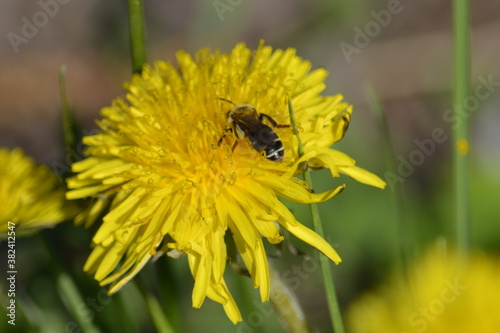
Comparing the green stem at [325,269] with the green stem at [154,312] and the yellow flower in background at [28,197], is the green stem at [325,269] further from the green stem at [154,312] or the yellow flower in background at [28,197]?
the yellow flower in background at [28,197]

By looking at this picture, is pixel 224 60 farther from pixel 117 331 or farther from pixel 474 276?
pixel 117 331

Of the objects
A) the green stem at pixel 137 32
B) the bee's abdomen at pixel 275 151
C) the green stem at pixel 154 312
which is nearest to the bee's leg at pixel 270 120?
the bee's abdomen at pixel 275 151

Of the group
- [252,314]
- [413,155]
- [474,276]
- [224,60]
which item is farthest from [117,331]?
[413,155]

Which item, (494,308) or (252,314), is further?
(252,314)

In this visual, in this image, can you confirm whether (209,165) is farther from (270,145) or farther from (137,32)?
(137,32)

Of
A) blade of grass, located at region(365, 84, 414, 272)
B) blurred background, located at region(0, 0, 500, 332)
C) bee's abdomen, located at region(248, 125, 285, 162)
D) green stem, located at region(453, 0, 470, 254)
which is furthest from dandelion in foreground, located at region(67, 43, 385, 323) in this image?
blurred background, located at region(0, 0, 500, 332)

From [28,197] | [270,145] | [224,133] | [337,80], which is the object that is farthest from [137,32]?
[337,80]
